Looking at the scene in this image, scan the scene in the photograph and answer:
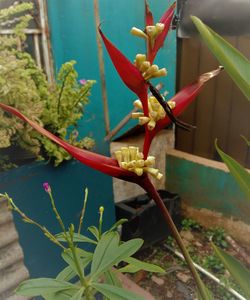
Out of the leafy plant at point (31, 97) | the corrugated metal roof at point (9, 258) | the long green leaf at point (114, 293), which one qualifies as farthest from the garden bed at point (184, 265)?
the long green leaf at point (114, 293)

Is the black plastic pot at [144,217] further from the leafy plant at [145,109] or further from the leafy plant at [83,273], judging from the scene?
the leafy plant at [145,109]

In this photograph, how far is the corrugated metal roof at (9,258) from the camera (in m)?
1.14

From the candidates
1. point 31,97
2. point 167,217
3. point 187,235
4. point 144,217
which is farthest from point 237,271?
point 187,235

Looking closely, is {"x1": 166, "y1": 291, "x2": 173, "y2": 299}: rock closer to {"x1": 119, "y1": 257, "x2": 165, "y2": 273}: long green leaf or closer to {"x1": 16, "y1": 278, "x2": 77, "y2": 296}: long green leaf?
{"x1": 119, "y1": 257, "x2": 165, "y2": 273}: long green leaf

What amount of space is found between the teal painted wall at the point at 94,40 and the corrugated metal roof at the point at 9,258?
0.54m

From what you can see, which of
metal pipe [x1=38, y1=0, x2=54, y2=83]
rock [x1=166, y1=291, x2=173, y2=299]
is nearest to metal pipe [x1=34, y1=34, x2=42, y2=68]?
metal pipe [x1=38, y1=0, x2=54, y2=83]

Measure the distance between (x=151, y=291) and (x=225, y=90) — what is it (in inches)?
57.2

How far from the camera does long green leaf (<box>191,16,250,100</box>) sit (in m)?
0.30

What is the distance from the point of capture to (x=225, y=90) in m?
2.18

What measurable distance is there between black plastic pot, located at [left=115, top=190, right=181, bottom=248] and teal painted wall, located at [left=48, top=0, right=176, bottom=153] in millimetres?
526

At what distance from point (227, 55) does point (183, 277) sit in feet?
5.84

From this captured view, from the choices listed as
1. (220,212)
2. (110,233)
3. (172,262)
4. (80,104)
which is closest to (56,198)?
(80,104)

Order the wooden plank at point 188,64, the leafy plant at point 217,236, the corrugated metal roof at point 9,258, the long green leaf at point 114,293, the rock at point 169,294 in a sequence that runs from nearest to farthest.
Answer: the long green leaf at point 114,293 → the corrugated metal roof at point 9,258 → the rock at point 169,294 → the leafy plant at point 217,236 → the wooden plank at point 188,64

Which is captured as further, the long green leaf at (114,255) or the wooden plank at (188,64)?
the wooden plank at (188,64)
